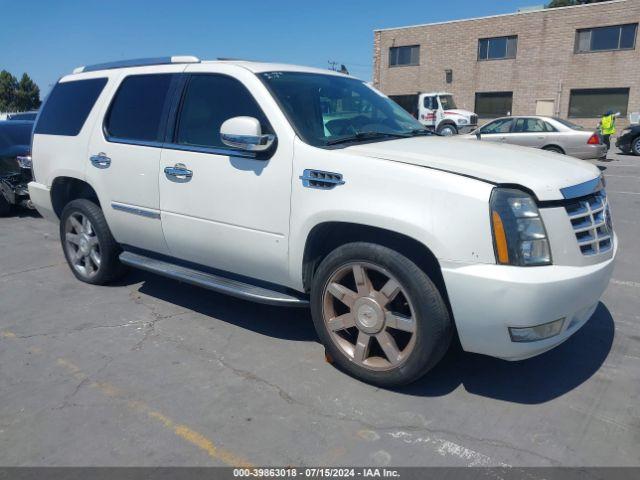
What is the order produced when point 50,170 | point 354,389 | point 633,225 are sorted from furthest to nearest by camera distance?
point 633,225 < point 50,170 < point 354,389

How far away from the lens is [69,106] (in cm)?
500

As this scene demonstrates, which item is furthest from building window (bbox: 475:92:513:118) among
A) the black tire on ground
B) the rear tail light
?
the black tire on ground

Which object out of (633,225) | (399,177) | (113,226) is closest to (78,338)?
(113,226)

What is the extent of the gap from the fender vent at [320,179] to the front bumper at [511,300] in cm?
84

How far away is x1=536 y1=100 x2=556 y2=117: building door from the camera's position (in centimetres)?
2869

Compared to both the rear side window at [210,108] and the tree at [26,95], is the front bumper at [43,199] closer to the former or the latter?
the rear side window at [210,108]

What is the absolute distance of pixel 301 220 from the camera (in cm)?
327

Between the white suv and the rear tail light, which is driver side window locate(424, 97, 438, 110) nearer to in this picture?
the rear tail light

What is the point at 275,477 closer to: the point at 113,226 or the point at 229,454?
the point at 229,454

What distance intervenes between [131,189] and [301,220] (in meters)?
1.78

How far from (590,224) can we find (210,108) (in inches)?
105

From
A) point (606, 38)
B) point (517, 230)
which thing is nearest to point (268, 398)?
point (517, 230)

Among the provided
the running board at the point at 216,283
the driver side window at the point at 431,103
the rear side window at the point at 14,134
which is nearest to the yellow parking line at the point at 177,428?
the running board at the point at 216,283

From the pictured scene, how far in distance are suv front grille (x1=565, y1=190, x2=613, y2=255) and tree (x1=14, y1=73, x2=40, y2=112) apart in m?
64.9
